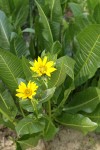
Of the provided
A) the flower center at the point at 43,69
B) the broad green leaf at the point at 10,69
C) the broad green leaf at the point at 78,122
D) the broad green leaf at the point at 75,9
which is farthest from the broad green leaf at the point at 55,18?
the flower center at the point at 43,69

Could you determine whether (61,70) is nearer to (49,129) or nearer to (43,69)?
(43,69)

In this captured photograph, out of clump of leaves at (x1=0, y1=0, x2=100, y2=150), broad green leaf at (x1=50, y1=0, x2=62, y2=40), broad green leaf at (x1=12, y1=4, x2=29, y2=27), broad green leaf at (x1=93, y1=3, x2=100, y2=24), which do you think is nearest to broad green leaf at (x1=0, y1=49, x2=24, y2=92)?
clump of leaves at (x1=0, y1=0, x2=100, y2=150)

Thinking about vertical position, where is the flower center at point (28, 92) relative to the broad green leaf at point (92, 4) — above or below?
below

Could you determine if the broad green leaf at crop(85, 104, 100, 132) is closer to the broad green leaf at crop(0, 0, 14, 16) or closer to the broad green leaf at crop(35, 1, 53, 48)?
the broad green leaf at crop(35, 1, 53, 48)

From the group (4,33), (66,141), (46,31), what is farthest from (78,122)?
(4,33)

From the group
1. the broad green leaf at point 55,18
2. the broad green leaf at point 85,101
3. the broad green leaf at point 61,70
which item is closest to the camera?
the broad green leaf at point 61,70

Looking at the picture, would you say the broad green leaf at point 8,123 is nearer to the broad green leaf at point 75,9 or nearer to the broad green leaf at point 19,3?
the broad green leaf at point 75,9

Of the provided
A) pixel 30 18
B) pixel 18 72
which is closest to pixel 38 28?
pixel 18 72
